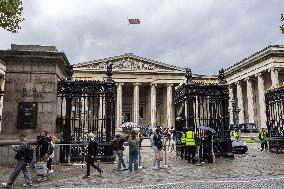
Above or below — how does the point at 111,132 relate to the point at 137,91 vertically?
below

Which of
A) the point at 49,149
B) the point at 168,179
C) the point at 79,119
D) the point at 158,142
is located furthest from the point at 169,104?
the point at 168,179

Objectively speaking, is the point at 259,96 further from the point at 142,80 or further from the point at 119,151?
the point at 119,151

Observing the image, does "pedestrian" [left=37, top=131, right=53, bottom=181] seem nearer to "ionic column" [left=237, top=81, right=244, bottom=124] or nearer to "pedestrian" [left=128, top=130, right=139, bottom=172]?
"pedestrian" [left=128, top=130, right=139, bottom=172]

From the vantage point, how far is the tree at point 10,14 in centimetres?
1301

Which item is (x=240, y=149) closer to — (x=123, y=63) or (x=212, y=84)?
(x=212, y=84)

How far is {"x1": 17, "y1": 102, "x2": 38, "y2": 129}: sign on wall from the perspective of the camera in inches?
531

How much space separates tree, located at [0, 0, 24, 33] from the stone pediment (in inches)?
1872

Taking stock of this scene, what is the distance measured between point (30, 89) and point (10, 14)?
3369 millimetres

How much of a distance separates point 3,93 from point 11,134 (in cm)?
199

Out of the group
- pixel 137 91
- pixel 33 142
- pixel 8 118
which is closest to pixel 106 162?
pixel 33 142

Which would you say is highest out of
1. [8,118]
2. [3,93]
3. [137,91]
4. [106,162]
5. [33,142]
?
[137,91]

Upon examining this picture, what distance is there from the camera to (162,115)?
66.4 metres

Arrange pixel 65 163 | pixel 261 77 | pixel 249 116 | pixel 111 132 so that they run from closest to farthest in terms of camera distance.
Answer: pixel 65 163
pixel 111 132
pixel 261 77
pixel 249 116

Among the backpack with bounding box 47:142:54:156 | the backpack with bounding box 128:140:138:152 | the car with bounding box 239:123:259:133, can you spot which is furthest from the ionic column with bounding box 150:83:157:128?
the backpack with bounding box 47:142:54:156
